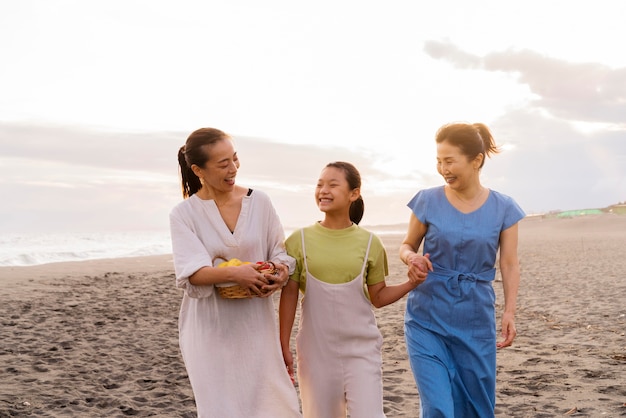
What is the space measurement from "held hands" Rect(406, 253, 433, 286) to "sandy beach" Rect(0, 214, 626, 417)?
2612 mm

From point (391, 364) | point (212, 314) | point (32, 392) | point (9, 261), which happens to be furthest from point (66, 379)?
point (9, 261)

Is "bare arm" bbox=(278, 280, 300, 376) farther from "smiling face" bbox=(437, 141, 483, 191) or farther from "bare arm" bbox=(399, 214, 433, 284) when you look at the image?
"smiling face" bbox=(437, 141, 483, 191)

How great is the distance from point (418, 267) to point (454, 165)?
0.65 meters

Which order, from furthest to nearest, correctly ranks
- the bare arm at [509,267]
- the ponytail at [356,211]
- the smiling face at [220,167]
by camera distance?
the ponytail at [356,211] → the bare arm at [509,267] → the smiling face at [220,167]

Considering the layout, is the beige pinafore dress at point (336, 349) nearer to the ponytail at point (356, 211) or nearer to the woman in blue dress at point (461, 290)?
the woman in blue dress at point (461, 290)

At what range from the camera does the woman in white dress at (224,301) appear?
3166mm

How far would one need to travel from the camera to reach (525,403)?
572cm

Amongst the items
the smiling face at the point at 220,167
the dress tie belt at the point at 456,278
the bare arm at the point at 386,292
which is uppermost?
the smiling face at the point at 220,167

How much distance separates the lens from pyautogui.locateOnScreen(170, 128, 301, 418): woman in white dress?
125 inches

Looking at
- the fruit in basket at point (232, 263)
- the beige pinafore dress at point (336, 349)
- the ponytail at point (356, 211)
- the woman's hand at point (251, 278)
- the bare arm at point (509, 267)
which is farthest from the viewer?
the ponytail at point (356, 211)

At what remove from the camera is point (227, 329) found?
126 inches

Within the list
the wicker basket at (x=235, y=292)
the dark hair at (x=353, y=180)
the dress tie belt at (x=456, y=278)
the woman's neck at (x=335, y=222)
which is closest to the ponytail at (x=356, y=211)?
the dark hair at (x=353, y=180)

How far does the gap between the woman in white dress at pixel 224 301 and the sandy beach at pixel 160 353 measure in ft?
8.61

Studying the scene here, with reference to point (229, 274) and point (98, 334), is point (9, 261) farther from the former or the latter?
point (229, 274)
